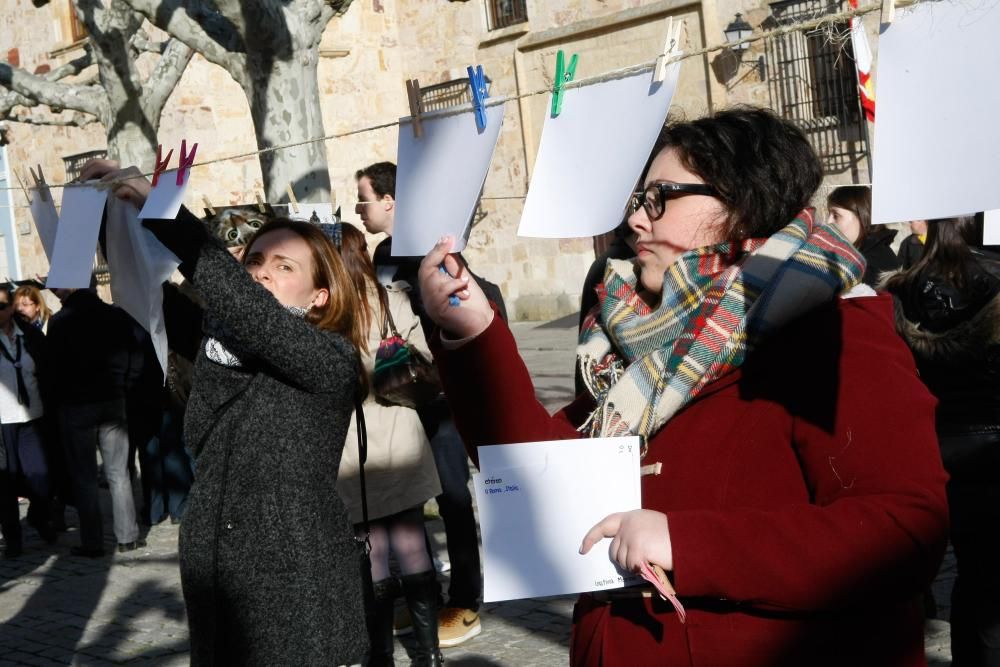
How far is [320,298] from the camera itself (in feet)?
11.5

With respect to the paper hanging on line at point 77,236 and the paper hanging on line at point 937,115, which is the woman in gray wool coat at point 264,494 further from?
the paper hanging on line at point 937,115

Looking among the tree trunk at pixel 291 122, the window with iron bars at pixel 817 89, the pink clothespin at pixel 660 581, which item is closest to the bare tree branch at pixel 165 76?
the tree trunk at pixel 291 122

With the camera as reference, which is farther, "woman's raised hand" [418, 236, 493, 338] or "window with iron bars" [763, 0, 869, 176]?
"window with iron bars" [763, 0, 869, 176]

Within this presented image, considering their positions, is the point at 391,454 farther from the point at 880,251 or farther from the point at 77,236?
the point at 880,251

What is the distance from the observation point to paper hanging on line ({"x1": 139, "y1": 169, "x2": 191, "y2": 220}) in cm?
301

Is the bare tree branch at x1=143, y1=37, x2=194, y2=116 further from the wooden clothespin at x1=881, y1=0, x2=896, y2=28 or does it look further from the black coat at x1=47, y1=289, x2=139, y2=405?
the wooden clothespin at x1=881, y1=0, x2=896, y2=28

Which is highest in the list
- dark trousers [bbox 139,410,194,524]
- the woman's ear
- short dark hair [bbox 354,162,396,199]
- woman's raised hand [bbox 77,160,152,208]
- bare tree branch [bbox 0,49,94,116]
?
bare tree branch [bbox 0,49,94,116]

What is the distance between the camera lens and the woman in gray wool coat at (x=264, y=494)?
316 centimetres

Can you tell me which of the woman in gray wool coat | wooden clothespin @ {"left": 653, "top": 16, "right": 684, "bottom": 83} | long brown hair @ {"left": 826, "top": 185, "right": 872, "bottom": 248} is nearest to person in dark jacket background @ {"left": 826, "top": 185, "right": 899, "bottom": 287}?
long brown hair @ {"left": 826, "top": 185, "right": 872, "bottom": 248}

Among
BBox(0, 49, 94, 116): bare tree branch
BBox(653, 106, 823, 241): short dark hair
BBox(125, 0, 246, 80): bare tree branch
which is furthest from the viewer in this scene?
BBox(0, 49, 94, 116): bare tree branch

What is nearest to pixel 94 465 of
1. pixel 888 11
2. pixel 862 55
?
pixel 862 55

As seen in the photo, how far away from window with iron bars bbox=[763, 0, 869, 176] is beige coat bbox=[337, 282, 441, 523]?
12.6 m

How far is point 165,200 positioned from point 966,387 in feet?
8.59

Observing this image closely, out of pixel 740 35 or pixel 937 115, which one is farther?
pixel 740 35
